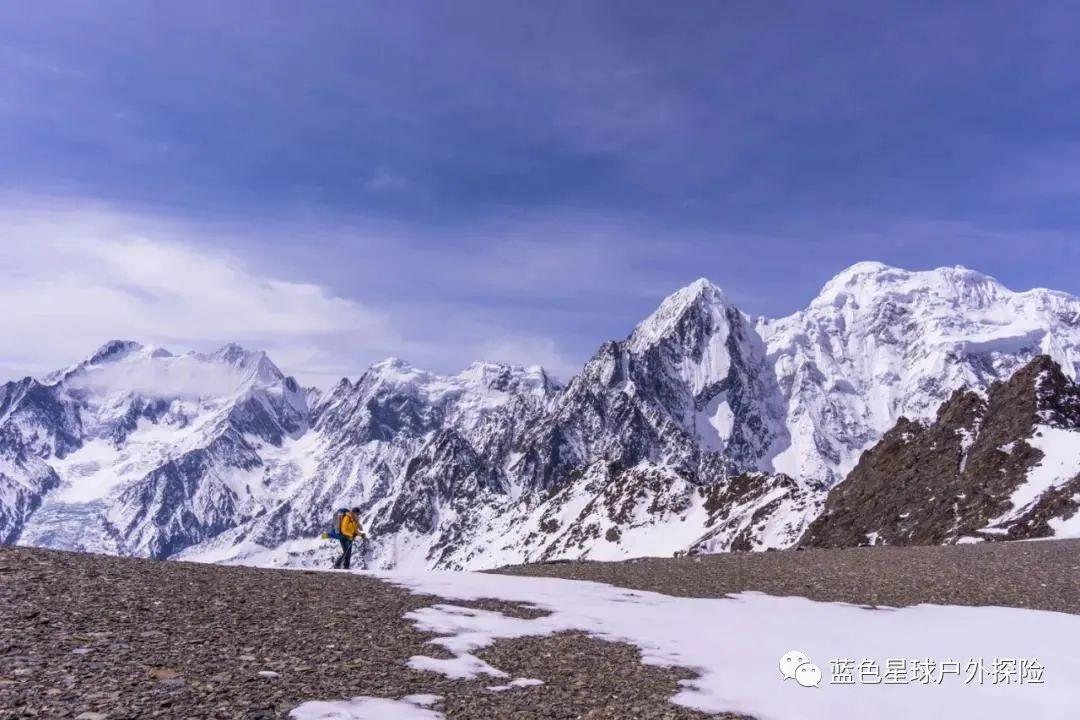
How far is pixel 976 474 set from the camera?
65.5 meters

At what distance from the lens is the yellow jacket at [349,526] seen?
107 ft

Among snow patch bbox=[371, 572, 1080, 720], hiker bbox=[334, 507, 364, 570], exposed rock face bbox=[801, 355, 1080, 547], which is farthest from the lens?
exposed rock face bbox=[801, 355, 1080, 547]

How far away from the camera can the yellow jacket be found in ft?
107

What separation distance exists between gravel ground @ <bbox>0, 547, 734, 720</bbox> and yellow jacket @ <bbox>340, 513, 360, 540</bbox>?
→ 13.2 metres

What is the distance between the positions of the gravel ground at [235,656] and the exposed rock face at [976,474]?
43.8 m

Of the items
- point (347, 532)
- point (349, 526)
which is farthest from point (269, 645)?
point (349, 526)

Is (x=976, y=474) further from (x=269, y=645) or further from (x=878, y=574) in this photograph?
(x=269, y=645)

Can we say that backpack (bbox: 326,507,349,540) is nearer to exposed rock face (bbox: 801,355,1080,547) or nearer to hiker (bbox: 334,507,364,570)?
hiker (bbox: 334,507,364,570)

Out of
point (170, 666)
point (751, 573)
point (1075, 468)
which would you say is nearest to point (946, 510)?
point (1075, 468)

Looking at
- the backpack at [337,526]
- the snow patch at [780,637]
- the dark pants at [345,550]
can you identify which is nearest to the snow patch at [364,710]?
the snow patch at [780,637]

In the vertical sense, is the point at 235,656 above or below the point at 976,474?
below

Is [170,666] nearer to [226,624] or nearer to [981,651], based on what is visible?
[226,624]

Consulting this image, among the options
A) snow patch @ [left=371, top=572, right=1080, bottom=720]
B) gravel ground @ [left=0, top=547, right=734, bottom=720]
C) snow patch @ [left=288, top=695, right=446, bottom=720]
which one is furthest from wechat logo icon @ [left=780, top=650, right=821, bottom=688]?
snow patch @ [left=288, top=695, right=446, bottom=720]

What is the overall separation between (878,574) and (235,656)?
22270 millimetres
